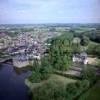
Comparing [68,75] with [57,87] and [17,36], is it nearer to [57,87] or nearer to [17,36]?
[57,87]

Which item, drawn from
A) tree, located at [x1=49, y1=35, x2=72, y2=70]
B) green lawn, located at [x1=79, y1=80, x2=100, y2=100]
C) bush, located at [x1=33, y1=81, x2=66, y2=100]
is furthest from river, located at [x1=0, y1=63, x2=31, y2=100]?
green lawn, located at [x1=79, y1=80, x2=100, y2=100]

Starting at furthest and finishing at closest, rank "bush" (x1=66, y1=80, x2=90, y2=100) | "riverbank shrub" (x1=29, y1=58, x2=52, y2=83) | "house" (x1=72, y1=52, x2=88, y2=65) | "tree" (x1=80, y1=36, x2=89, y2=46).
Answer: "tree" (x1=80, y1=36, x2=89, y2=46), "house" (x1=72, y1=52, x2=88, y2=65), "riverbank shrub" (x1=29, y1=58, x2=52, y2=83), "bush" (x1=66, y1=80, x2=90, y2=100)

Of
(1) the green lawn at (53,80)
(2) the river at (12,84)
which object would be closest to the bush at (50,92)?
(1) the green lawn at (53,80)

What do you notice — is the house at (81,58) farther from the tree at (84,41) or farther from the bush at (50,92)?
the bush at (50,92)

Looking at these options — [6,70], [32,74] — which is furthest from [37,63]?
[6,70]

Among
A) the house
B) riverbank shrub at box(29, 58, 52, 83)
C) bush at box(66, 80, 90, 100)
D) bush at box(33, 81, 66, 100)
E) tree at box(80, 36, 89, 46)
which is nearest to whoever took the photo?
bush at box(33, 81, 66, 100)

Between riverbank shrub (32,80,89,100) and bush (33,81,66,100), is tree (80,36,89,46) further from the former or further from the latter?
bush (33,81,66,100)

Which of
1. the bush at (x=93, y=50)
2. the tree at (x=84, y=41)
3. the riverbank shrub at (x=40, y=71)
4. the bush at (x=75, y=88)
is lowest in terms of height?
the bush at (x=75, y=88)

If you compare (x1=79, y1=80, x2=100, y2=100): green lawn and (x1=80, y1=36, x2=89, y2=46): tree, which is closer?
(x1=79, y1=80, x2=100, y2=100): green lawn
